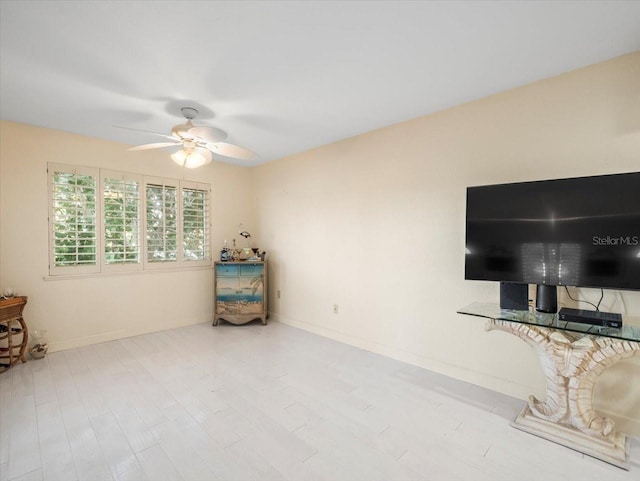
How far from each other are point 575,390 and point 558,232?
3.25 feet

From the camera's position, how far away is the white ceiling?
5.11 ft

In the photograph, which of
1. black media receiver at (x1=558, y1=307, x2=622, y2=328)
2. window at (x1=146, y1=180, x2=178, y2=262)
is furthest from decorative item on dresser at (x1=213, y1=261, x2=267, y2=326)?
black media receiver at (x1=558, y1=307, x2=622, y2=328)

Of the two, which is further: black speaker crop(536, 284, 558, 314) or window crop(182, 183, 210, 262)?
window crop(182, 183, 210, 262)

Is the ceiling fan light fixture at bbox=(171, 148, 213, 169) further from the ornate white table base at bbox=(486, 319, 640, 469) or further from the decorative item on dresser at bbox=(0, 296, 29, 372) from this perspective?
the ornate white table base at bbox=(486, 319, 640, 469)

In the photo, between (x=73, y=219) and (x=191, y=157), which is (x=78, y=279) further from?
(x=191, y=157)

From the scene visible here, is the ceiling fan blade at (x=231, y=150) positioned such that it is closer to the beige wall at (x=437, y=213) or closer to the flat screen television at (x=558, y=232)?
the beige wall at (x=437, y=213)

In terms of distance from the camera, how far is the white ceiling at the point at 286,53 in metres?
1.56

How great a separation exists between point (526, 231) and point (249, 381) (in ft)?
8.22

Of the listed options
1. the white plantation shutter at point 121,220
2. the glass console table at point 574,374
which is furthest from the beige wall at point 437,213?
the white plantation shutter at point 121,220

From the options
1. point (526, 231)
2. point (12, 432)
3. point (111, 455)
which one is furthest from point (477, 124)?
point (12, 432)

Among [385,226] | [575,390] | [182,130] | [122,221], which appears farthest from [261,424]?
[122,221]

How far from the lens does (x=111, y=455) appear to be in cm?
173

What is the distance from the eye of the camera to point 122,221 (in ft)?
12.1

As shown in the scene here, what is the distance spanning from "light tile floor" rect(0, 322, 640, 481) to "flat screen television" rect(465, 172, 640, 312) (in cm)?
104
